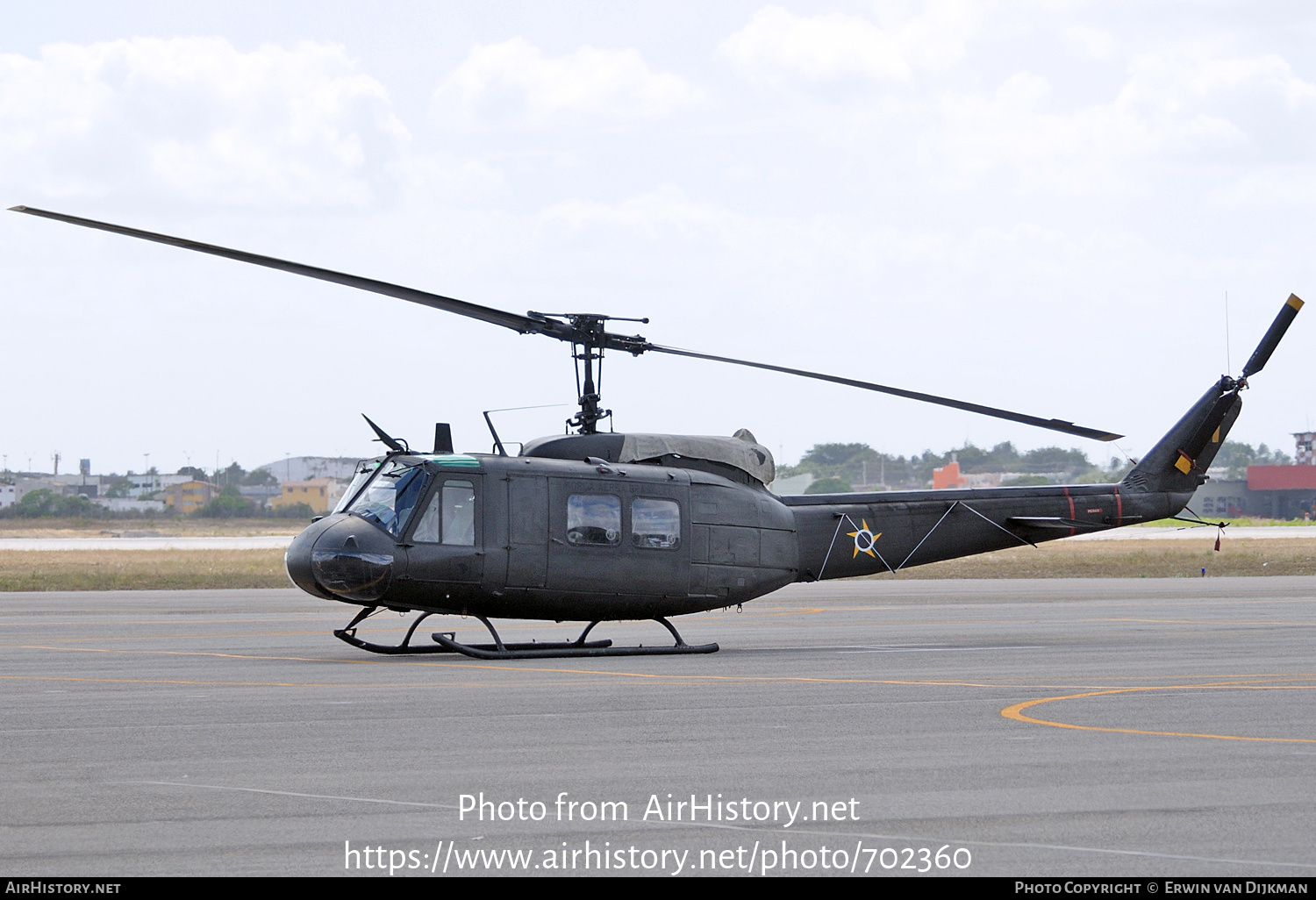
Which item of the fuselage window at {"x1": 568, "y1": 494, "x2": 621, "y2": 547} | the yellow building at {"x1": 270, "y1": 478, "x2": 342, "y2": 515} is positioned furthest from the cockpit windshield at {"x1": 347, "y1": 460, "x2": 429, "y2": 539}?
the yellow building at {"x1": 270, "y1": 478, "x2": 342, "y2": 515}

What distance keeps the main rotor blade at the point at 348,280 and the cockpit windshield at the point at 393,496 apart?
2.22 metres

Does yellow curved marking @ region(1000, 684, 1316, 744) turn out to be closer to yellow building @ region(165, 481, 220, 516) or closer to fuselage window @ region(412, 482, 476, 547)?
fuselage window @ region(412, 482, 476, 547)

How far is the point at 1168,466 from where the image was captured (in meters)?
21.5

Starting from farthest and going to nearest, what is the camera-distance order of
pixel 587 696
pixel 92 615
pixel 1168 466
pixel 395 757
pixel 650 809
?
pixel 92 615
pixel 1168 466
pixel 587 696
pixel 395 757
pixel 650 809

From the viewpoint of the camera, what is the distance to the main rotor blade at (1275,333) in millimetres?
20219

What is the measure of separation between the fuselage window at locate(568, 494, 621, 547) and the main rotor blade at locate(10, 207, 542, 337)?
2.31 metres

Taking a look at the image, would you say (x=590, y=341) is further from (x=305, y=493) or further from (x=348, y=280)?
(x=305, y=493)

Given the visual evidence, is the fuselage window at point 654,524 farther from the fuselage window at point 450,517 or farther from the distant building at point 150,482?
the distant building at point 150,482

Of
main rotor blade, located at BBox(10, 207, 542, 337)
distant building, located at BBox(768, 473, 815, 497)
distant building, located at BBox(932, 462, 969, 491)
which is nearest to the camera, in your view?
main rotor blade, located at BBox(10, 207, 542, 337)

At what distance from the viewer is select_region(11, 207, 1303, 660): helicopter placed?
16.3 meters

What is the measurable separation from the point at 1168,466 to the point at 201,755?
16.9m

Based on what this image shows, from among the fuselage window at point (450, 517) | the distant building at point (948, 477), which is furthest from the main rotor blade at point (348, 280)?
the distant building at point (948, 477)
